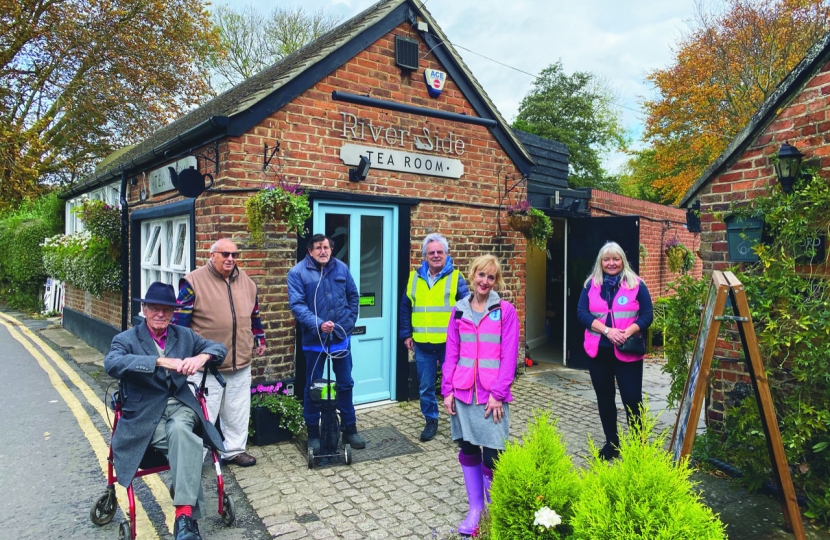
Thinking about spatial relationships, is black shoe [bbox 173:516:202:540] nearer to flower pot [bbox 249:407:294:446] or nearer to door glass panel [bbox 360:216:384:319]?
flower pot [bbox 249:407:294:446]

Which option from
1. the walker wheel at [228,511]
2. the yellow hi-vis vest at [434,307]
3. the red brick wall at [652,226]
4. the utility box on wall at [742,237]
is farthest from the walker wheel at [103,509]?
the red brick wall at [652,226]

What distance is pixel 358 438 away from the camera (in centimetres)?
530

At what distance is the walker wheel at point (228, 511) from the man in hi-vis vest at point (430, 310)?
2.12m

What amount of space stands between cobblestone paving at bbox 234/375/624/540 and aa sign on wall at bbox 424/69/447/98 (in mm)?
4195

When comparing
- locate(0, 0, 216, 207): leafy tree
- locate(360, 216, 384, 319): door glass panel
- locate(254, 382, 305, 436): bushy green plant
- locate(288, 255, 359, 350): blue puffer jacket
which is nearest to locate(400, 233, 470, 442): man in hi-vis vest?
locate(288, 255, 359, 350): blue puffer jacket

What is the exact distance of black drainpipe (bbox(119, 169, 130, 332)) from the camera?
Result: 28.2 feet

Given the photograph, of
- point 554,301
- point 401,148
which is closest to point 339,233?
point 401,148

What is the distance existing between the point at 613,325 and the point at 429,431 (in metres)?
2.11

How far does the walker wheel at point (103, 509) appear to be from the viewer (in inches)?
149

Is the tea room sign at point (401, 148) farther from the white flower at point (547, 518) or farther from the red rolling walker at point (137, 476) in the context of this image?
the white flower at point (547, 518)

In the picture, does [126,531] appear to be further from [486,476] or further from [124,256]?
[124,256]

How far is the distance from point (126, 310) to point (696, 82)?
900 inches

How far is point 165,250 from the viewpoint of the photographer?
23.8 feet

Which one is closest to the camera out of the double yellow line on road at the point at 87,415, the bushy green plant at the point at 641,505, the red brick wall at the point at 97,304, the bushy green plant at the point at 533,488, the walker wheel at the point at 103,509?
the bushy green plant at the point at 641,505
